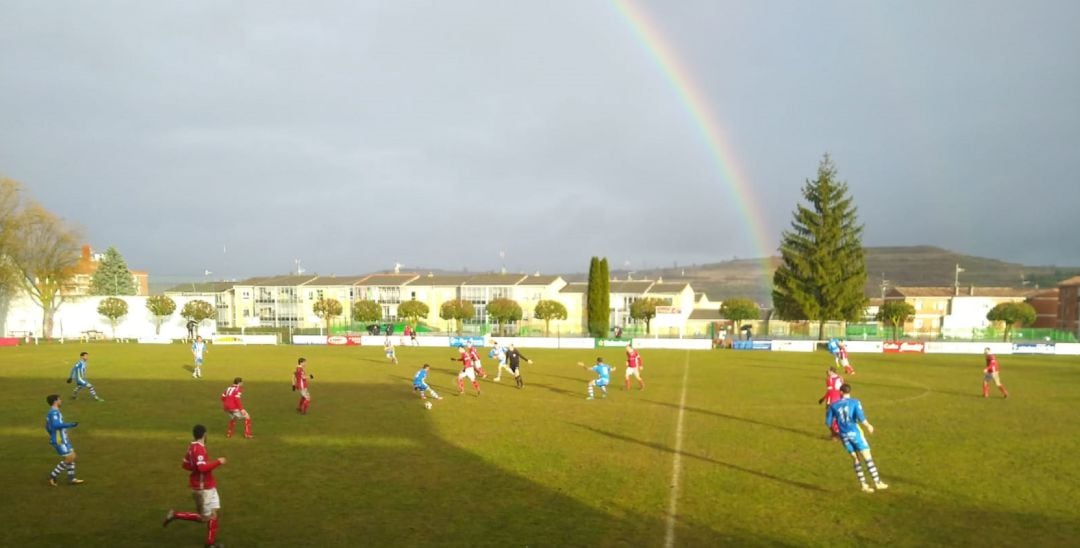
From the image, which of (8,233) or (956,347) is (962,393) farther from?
(8,233)

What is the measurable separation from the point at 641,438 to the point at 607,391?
11.2 metres

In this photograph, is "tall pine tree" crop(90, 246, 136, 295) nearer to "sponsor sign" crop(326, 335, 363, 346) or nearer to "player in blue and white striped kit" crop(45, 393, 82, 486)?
"sponsor sign" crop(326, 335, 363, 346)

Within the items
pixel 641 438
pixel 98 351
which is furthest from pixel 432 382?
pixel 98 351

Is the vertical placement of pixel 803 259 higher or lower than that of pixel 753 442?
higher

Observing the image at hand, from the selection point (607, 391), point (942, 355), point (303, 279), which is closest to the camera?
point (607, 391)

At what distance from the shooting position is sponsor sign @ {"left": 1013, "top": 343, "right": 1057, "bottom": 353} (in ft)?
189

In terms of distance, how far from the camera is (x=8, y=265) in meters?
75.0

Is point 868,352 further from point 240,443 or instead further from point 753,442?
point 240,443

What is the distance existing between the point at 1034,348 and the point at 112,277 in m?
119

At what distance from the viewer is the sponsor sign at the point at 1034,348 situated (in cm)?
5762

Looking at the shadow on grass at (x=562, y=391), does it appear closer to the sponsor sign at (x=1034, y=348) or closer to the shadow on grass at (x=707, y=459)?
the shadow on grass at (x=707, y=459)

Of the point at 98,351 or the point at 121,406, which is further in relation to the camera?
the point at 98,351

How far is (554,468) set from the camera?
1572 centimetres

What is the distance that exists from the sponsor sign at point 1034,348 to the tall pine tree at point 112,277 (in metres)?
115
